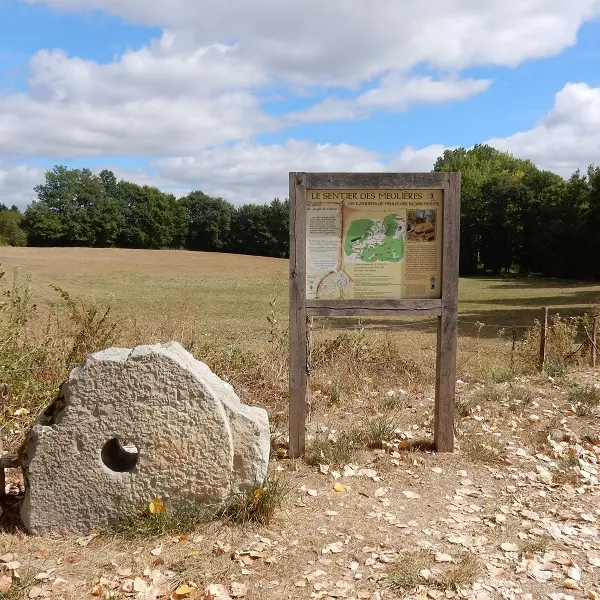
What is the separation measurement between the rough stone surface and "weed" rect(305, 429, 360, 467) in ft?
4.33

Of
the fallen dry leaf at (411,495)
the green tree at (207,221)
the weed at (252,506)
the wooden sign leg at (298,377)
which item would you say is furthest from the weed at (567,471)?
the green tree at (207,221)

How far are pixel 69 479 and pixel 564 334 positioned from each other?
7.91 m

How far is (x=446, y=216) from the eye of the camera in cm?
526

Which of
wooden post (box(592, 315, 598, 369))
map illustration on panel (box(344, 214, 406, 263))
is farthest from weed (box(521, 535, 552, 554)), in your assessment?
wooden post (box(592, 315, 598, 369))

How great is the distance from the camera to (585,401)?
22.8 feet

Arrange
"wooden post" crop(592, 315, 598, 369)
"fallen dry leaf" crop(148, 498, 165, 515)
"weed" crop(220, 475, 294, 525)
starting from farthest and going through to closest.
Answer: "wooden post" crop(592, 315, 598, 369) → "weed" crop(220, 475, 294, 525) → "fallen dry leaf" crop(148, 498, 165, 515)

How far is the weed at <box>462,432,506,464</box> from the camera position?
535 centimetres

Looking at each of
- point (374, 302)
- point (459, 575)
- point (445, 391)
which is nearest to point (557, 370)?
point (445, 391)

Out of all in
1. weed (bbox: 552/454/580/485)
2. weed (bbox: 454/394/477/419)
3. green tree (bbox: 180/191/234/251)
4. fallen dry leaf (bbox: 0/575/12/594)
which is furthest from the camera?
green tree (bbox: 180/191/234/251)

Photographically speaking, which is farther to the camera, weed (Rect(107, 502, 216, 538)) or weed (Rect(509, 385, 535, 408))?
weed (Rect(509, 385, 535, 408))

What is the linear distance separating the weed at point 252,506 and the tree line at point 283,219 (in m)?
38.7

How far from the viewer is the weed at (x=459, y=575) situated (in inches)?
135

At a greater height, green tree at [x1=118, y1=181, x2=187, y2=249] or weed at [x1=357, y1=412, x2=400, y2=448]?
green tree at [x1=118, y1=181, x2=187, y2=249]

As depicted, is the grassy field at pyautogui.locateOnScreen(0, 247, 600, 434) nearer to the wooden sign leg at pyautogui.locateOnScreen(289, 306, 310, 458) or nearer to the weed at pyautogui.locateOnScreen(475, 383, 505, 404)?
the weed at pyautogui.locateOnScreen(475, 383, 505, 404)
